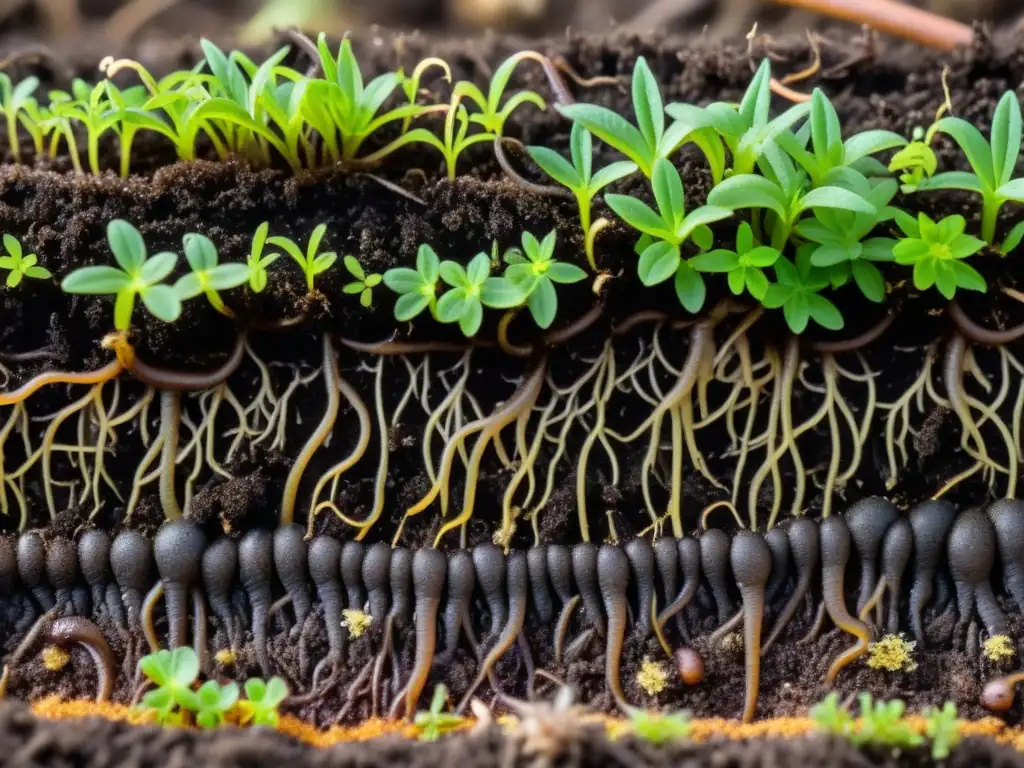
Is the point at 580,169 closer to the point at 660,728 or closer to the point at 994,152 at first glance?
the point at 994,152

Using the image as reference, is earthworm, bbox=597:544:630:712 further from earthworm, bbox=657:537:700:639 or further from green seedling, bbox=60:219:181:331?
green seedling, bbox=60:219:181:331

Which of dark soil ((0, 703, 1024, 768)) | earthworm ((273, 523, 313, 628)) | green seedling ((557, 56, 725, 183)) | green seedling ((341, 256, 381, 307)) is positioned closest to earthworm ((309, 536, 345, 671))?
earthworm ((273, 523, 313, 628))

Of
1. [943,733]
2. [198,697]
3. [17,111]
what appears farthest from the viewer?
[17,111]

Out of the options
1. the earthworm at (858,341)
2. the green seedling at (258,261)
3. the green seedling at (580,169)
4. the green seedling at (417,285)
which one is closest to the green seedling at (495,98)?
the green seedling at (580,169)

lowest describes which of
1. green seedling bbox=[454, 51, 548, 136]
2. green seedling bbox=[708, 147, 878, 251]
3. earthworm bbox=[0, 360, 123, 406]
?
earthworm bbox=[0, 360, 123, 406]

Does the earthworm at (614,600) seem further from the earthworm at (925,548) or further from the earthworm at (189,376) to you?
the earthworm at (189,376)

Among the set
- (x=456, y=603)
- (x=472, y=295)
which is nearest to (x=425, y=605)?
(x=456, y=603)

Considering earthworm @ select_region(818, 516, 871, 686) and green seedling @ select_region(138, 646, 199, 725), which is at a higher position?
earthworm @ select_region(818, 516, 871, 686)
